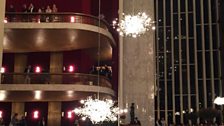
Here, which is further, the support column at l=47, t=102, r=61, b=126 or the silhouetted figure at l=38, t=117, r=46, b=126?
the support column at l=47, t=102, r=61, b=126

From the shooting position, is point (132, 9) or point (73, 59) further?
point (73, 59)

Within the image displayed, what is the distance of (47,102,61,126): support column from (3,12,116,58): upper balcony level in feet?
10.1

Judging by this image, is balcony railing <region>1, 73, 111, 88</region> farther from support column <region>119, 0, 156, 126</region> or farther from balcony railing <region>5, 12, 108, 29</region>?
balcony railing <region>5, 12, 108, 29</region>

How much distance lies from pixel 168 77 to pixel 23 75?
32.8 ft

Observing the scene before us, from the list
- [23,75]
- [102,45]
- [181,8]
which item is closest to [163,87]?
[181,8]

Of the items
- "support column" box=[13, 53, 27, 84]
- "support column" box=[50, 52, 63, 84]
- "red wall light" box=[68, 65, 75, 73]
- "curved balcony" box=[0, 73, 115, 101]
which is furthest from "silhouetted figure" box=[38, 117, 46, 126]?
"red wall light" box=[68, 65, 75, 73]

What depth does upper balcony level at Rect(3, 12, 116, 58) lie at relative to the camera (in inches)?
652

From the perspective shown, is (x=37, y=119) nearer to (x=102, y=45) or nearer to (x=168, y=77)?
(x=102, y=45)

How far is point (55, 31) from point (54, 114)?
4.90m

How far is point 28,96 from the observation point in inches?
713

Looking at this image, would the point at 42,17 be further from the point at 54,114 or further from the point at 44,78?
the point at 54,114

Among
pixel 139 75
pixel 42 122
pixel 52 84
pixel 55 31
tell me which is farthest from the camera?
pixel 42 122

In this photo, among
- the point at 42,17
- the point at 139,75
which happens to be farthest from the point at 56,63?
the point at 139,75

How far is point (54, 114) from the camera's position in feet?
64.3
